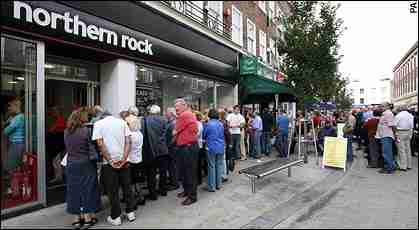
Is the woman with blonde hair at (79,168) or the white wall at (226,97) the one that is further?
the white wall at (226,97)

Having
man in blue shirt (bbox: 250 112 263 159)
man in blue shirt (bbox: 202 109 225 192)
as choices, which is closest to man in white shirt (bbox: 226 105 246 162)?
man in blue shirt (bbox: 250 112 263 159)

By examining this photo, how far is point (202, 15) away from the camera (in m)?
10.9

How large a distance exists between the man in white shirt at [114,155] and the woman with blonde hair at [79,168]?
16 centimetres

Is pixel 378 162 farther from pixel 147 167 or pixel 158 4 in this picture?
pixel 158 4

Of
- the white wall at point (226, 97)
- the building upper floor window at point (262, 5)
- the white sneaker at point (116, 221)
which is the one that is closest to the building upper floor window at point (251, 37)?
the building upper floor window at point (262, 5)

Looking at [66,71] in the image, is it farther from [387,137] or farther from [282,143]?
[387,137]

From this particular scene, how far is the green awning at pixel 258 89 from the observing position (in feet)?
40.2

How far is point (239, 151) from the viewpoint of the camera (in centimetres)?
1014

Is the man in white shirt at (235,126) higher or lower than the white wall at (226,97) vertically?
lower

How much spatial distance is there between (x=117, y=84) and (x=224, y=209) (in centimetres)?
367

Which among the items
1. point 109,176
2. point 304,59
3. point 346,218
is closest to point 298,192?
point 346,218

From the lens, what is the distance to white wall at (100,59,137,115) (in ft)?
22.8

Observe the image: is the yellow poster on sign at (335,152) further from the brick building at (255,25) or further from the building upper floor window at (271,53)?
the building upper floor window at (271,53)

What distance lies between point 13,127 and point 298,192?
5.30 m
